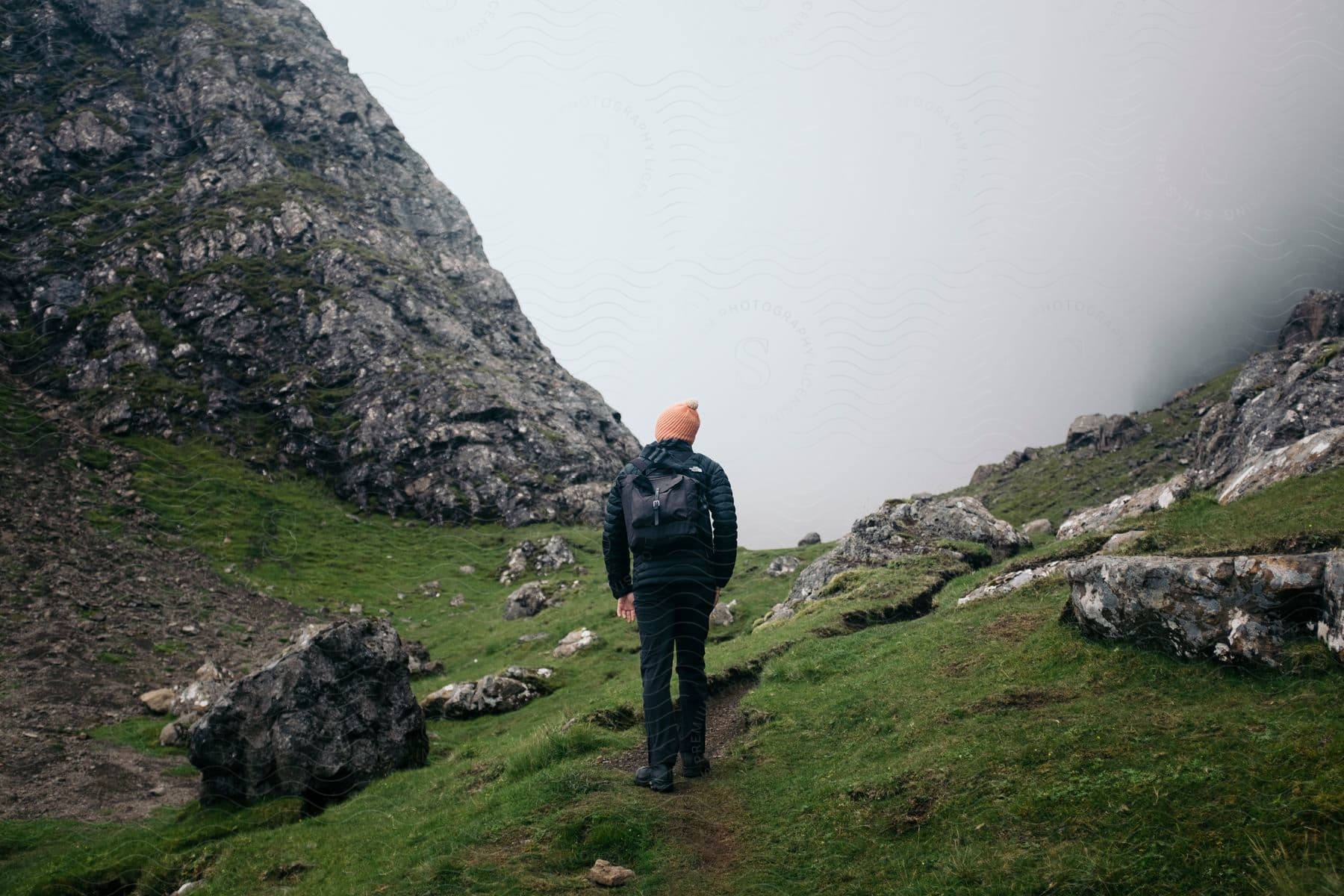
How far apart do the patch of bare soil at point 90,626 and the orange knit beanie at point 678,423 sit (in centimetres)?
1565

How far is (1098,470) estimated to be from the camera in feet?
288

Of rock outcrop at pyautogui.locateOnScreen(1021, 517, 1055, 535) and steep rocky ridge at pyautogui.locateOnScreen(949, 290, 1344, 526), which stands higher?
steep rocky ridge at pyautogui.locateOnScreen(949, 290, 1344, 526)

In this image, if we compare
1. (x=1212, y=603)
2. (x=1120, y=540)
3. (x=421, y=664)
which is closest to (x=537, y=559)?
(x=421, y=664)

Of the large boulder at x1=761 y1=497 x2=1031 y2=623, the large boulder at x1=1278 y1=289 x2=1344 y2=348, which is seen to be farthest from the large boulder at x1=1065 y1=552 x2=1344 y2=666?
the large boulder at x1=1278 y1=289 x2=1344 y2=348

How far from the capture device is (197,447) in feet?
224

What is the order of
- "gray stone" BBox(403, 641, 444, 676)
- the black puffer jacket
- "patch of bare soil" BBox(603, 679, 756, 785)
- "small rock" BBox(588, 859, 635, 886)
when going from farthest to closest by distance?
1. "gray stone" BBox(403, 641, 444, 676)
2. "patch of bare soil" BBox(603, 679, 756, 785)
3. the black puffer jacket
4. "small rock" BBox(588, 859, 635, 886)

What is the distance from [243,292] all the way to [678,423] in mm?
91649

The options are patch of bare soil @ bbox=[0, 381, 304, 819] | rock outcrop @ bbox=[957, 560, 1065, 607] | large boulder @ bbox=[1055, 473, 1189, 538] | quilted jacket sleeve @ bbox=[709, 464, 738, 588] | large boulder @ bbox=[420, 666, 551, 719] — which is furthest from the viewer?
large boulder @ bbox=[1055, 473, 1189, 538]

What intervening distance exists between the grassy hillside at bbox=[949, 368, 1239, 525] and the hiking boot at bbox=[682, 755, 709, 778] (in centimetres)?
6504

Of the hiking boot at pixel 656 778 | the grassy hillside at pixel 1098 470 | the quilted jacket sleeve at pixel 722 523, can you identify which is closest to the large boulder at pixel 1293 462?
the quilted jacket sleeve at pixel 722 523

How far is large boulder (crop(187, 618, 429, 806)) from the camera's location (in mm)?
15672

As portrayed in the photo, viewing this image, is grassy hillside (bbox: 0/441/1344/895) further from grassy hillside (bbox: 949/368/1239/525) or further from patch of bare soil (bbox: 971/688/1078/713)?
grassy hillside (bbox: 949/368/1239/525)

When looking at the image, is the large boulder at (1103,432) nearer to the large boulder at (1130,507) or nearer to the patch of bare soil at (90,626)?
the large boulder at (1130,507)

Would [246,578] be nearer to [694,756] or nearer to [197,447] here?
[197,447]
